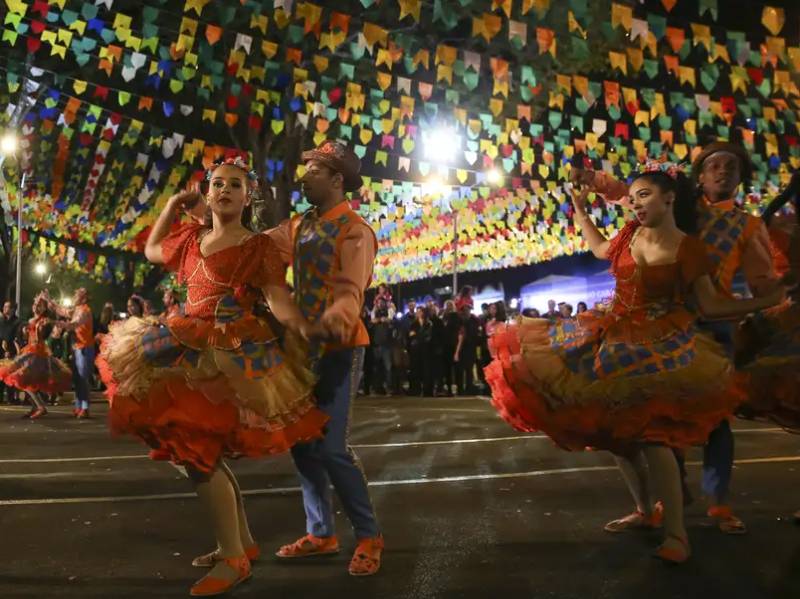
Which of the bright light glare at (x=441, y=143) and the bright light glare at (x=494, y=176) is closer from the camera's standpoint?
the bright light glare at (x=441, y=143)

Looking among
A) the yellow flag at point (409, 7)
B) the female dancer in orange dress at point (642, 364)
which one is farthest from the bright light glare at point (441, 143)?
the female dancer in orange dress at point (642, 364)

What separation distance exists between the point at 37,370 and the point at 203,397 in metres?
9.38

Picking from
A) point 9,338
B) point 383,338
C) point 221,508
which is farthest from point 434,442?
point 9,338

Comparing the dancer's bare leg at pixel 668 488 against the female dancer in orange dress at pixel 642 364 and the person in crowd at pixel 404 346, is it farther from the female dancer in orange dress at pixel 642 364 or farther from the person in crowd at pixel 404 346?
the person in crowd at pixel 404 346

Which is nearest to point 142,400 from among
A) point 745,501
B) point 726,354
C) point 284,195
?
point 726,354

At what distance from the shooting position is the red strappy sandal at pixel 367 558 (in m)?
3.88

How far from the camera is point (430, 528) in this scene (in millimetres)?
4793

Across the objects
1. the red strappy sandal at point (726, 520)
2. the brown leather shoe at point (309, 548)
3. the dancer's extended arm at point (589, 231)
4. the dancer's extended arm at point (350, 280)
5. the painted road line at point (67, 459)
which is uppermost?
the dancer's extended arm at point (589, 231)

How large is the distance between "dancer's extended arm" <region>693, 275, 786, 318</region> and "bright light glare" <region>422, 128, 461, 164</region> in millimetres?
13360

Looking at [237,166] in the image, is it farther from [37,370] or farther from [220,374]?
[37,370]

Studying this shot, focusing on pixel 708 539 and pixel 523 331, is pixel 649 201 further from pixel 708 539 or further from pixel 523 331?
pixel 708 539

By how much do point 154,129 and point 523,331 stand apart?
15.3m

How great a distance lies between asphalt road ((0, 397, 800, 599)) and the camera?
3723 millimetres

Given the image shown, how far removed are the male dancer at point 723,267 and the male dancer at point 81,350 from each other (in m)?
9.29
